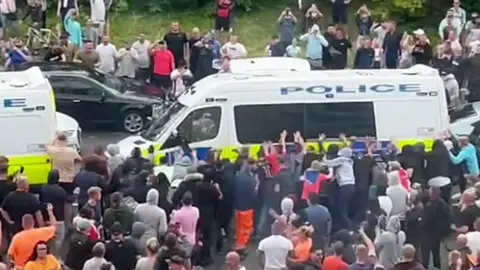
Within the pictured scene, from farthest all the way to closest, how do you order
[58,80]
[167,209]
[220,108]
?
[58,80], [220,108], [167,209]

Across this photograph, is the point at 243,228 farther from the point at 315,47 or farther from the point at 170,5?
the point at 170,5

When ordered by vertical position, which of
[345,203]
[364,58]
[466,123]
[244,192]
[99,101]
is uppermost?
[364,58]

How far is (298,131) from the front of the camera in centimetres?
2192

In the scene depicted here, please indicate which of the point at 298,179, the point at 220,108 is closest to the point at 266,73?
the point at 220,108

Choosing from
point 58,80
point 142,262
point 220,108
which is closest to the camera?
point 142,262

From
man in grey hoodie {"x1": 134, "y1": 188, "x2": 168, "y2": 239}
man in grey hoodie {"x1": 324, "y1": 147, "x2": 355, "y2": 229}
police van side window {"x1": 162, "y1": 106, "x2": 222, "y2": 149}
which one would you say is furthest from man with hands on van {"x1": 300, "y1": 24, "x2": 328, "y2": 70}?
man in grey hoodie {"x1": 134, "y1": 188, "x2": 168, "y2": 239}

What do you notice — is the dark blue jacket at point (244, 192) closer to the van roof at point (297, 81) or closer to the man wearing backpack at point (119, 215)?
the man wearing backpack at point (119, 215)

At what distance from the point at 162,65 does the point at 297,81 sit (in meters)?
5.47

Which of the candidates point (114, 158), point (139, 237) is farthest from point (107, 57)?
point (139, 237)

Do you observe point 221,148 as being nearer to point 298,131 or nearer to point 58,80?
point 298,131

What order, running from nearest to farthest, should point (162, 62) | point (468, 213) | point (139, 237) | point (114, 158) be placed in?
point (139, 237) < point (468, 213) < point (114, 158) < point (162, 62)

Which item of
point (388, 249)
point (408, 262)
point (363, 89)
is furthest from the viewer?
point (363, 89)

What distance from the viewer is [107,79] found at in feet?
84.9

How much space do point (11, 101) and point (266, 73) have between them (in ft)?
14.2
